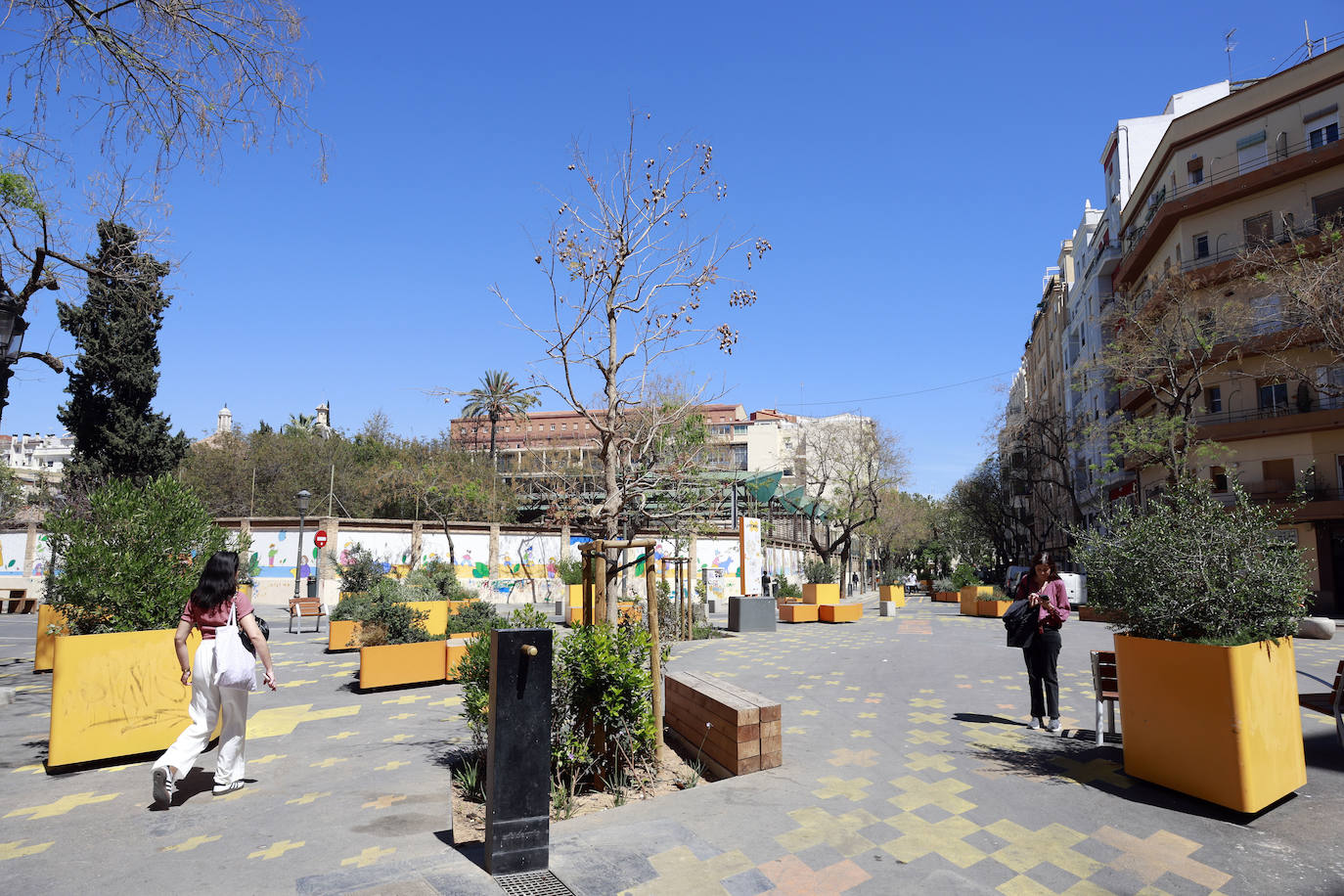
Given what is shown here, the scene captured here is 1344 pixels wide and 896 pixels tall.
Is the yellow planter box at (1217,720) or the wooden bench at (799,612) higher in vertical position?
the yellow planter box at (1217,720)

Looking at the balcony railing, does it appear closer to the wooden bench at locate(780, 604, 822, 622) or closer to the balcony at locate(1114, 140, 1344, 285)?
the balcony at locate(1114, 140, 1344, 285)

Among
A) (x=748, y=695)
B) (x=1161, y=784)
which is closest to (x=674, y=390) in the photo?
(x=748, y=695)

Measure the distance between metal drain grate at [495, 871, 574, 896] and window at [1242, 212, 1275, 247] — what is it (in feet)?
119

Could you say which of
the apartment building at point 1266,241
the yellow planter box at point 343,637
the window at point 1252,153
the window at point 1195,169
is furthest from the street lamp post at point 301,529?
the window at point 1252,153

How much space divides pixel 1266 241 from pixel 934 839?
31.4 meters

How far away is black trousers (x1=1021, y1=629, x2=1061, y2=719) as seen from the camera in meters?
7.34

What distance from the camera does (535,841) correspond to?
3.99 metres

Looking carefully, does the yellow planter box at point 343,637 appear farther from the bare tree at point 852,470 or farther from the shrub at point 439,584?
the bare tree at point 852,470

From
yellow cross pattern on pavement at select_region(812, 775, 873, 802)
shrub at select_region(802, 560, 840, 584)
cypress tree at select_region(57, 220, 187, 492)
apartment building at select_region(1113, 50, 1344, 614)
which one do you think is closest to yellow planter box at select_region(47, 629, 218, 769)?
yellow cross pattern on pavement at select_region(812, 775, 873, 802)

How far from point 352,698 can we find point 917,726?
22.2 ft

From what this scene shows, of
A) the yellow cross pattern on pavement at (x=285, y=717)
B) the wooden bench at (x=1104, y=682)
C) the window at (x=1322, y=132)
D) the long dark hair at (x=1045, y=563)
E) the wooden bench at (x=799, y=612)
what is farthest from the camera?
the window at (x=1322, y=132)

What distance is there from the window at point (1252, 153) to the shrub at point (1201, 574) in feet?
112

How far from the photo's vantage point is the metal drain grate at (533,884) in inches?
145

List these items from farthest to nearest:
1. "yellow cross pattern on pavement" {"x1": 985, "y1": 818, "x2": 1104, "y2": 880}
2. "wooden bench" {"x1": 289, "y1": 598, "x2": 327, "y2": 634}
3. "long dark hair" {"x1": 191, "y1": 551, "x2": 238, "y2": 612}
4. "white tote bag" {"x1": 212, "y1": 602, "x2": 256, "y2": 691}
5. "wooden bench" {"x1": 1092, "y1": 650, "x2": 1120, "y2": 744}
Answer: "wooden bench" {"x1": 289, "y1": 598, "x2": 327, "y2": 634} → "wooden bench" {"x1": 1092, "y1": 650, "x2": 1120, "y2": 744} → "long dark hair" {"x1": 191, "y1": 551, "x2": 238, "y2": 612} → "white tote bag" {"x1": 212, "y1": 602, "x2": 256, "y2": 691} → "yellow cross pattern on pavement" {"x1": 985, "y1": 818, "x2": 1104, "y2": 880}
